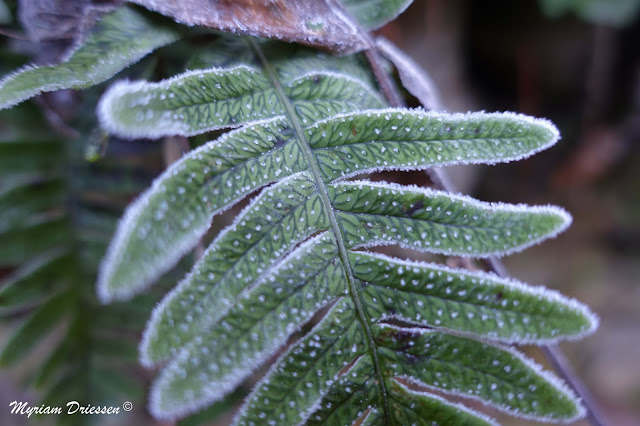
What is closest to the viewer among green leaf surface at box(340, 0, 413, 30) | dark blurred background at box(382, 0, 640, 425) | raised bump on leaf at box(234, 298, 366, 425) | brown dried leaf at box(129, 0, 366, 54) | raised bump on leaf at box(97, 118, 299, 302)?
raised bump on leaf at box(97, 118, 299, 302)

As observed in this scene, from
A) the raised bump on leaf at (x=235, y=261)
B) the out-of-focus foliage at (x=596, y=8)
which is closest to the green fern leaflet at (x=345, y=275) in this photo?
the raised bump on leaf at (x=235, y=261)

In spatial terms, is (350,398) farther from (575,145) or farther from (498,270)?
(575,145)

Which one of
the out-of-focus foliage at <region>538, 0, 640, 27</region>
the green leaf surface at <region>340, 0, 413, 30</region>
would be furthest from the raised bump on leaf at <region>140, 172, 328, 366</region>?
the out-of-focus foliage at <region>538, 0, 640, 27</region>

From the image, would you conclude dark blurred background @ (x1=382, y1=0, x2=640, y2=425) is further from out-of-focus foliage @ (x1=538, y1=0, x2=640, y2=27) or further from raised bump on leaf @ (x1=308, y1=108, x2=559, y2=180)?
raised bump on leaf @ (x1=308, y1=108, x2=559, y2=180)

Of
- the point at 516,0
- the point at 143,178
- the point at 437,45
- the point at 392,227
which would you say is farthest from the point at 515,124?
the point at 516,0

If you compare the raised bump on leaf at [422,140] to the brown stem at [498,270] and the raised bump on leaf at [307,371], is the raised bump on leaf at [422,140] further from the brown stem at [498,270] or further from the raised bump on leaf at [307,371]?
the raised bump on leaf at [307,371]

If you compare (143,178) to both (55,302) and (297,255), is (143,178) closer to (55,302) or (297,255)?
(55,302)

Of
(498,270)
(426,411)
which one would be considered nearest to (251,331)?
(426,411)
